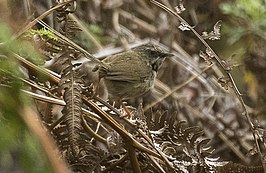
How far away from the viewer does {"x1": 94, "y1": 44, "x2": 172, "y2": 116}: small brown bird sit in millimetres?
2510

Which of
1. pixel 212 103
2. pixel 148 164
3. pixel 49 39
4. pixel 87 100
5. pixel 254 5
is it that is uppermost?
pixel 254 5

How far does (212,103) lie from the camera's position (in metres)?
4.50

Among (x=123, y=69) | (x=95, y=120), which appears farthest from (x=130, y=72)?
(x=95, y=120)

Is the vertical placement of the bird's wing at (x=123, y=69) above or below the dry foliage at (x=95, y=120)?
above

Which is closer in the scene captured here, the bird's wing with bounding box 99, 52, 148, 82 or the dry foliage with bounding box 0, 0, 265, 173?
the dry foliage with bounding box 0, 0, 265, 173

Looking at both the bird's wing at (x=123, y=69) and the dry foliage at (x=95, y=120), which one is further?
the bird's wing at (x=123, y=69)

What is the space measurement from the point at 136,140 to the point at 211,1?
310 centimetres

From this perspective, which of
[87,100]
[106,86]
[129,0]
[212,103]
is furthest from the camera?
[129,0]

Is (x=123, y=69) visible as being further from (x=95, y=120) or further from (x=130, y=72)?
(x=95, y=120)

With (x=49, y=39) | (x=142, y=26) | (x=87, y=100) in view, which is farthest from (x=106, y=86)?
(x=142, y=26)

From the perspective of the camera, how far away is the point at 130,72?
267 cm

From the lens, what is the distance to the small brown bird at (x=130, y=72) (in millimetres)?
2510

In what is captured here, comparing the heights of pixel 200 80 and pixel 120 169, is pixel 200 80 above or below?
above

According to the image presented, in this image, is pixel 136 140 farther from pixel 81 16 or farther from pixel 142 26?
pixel 142 26
